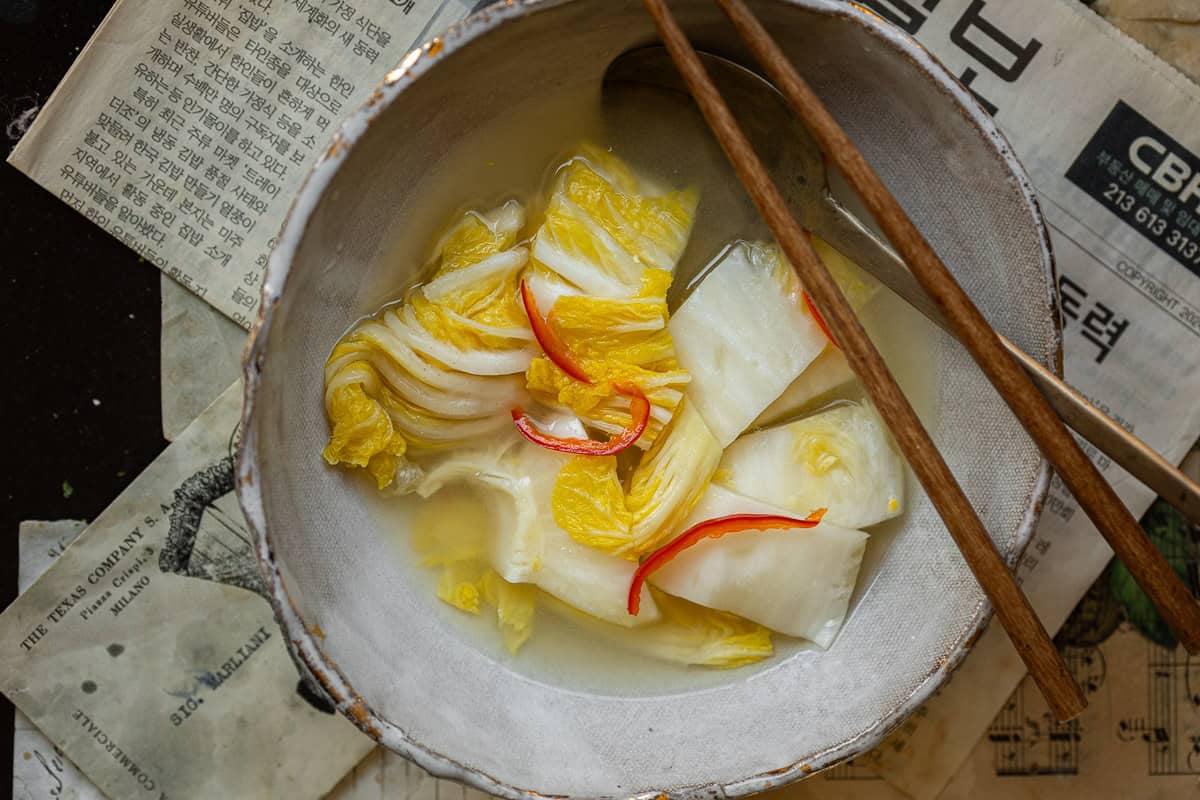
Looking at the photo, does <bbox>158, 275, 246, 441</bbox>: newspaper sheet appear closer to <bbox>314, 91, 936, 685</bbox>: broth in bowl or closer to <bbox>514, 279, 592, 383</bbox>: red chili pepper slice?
<bbox>314, 91, 936, 685</bbox>: broth in bowl

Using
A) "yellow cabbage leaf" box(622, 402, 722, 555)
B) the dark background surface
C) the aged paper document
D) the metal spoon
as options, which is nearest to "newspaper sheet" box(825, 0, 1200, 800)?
the metal spoon

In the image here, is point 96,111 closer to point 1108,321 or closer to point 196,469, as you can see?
point 196,469

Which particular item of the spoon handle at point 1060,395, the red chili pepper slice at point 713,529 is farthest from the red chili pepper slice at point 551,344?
the spoon handle at point 1060,395

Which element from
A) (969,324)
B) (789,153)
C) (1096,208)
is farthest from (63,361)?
(1096,208)

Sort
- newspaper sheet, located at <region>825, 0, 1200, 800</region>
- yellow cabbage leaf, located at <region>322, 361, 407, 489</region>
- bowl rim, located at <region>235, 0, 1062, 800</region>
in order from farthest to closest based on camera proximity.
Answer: newspaper sheet, located at <region>825, 0, 1200, 800</region>
yellow cabbage leaf, located at <region>322, 361, 407, 489</region>
bowl rim, located at <region>235, 0, 1062, 800</region>

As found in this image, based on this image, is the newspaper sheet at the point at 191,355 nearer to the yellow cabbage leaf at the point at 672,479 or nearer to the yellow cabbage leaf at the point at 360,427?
the yellow cabbage leaf at the point at 360,427

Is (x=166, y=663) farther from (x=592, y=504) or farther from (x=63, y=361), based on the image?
(x=592, y=504)
